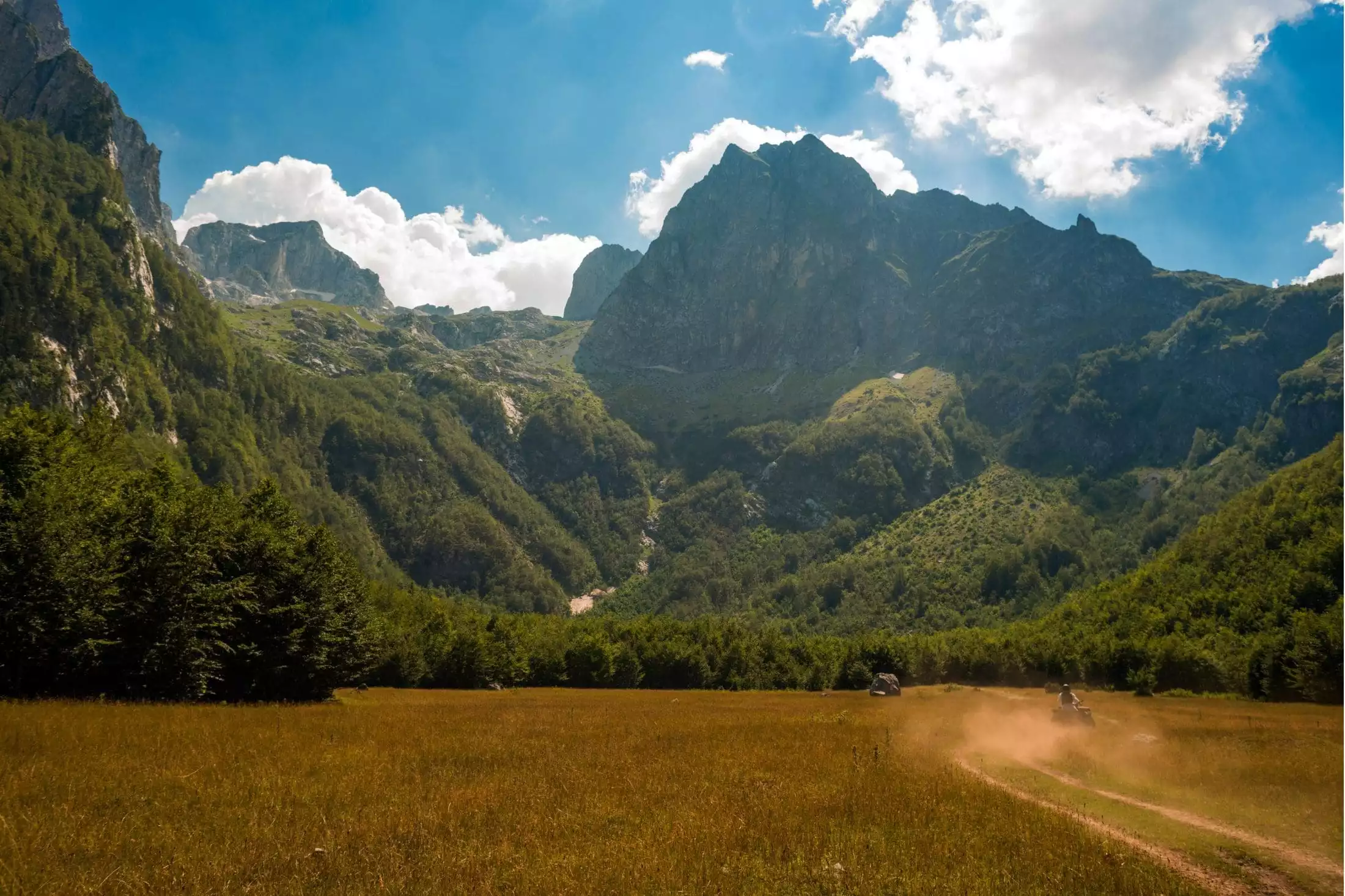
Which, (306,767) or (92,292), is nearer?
(306,767)

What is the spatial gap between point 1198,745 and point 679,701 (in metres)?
42.5

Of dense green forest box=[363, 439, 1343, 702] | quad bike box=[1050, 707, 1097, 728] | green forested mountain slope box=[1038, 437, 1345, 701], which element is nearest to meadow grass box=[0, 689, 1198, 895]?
quad bike box=[1050, 707, 1097, 728]

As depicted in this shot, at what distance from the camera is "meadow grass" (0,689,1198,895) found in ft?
36.1

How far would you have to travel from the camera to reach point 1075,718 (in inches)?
1539

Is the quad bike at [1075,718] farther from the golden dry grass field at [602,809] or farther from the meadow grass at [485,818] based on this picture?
the meadow grass at [485,818]

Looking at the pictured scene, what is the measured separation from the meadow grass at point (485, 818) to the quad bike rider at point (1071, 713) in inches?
697

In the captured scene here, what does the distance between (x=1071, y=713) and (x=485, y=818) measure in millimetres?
37871

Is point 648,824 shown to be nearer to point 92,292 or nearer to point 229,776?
point 229,776

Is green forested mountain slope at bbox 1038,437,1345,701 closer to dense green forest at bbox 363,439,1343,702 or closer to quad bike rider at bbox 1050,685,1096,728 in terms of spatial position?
dense green forest at bbox 363,439,1343,702

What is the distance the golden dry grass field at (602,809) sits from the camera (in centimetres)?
1128

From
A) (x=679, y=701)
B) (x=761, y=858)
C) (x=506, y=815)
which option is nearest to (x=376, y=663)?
(x=679, y=701)

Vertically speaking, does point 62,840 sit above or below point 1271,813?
above

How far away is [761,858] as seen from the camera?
13.2m

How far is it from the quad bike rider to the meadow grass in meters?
Result: 17.7
